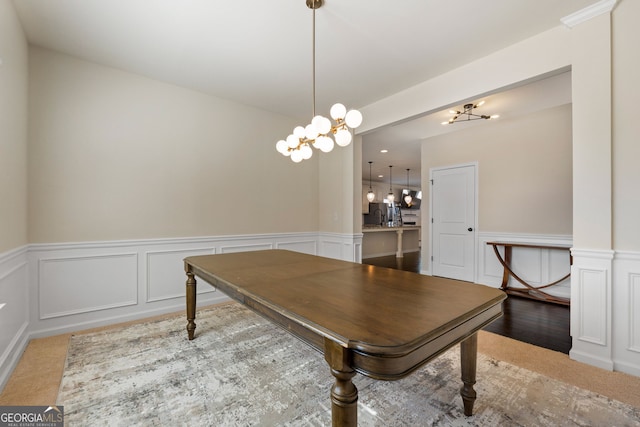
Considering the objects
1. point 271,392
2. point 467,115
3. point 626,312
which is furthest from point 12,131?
point 467,115

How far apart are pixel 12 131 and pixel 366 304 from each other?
9.20 feet

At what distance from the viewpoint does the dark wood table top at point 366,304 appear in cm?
91

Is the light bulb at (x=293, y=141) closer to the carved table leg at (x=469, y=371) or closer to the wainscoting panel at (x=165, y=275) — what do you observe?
the carved table leg at (x=469, y=371)

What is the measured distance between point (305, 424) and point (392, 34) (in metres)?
2.82

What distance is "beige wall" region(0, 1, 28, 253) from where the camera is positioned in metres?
1.84

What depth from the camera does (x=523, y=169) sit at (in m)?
4.04

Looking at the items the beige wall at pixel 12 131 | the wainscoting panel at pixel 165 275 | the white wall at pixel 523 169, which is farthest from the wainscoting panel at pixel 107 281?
the white wall at pixel 523 169

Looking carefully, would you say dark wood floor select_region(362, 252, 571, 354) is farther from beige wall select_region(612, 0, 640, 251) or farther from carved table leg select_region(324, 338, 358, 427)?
carved table leg select_region(324, 338, 358, 427)

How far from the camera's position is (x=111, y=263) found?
283cm

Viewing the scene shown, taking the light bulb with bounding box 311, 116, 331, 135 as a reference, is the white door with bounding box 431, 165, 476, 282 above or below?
below

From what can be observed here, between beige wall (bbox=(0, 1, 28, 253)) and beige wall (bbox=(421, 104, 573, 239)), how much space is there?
17.6 feet

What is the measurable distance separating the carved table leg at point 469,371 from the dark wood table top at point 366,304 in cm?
26

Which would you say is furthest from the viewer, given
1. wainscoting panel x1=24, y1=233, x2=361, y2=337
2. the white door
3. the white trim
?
the white door

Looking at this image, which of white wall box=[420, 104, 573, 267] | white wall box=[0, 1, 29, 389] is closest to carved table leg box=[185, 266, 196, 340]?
white wall box=[0, 1, 29, 389]
